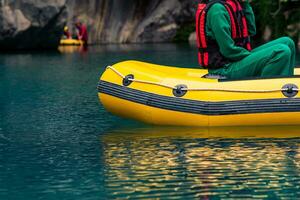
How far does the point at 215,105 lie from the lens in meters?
9.94

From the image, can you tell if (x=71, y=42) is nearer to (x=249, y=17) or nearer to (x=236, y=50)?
(x=249, y=17)

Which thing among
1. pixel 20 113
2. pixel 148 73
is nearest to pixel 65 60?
pixel 20 113

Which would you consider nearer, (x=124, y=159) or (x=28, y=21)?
(x=124, y=159)

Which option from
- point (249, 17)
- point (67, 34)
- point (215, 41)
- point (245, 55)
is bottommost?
point (67, 34)

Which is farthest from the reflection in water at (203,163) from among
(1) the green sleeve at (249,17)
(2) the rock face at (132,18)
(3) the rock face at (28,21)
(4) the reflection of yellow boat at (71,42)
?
(2) the rock face at (132,18)

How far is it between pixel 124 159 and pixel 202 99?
1852 mm

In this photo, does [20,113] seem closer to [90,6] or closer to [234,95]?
[234,95]

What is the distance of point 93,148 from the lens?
29.7ft

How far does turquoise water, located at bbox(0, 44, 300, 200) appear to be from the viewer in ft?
23.1

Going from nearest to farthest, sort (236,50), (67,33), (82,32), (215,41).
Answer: (236,50), (215,41), (82,32), (67,33)

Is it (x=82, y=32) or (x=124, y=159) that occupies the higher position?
(x=124, y=159)

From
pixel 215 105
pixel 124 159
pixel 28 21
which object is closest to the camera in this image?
pixel 124 159

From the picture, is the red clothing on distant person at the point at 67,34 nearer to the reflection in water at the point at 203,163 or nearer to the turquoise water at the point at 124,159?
the turquoise water at the point at 124,159

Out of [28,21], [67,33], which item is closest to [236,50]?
[28,21]
